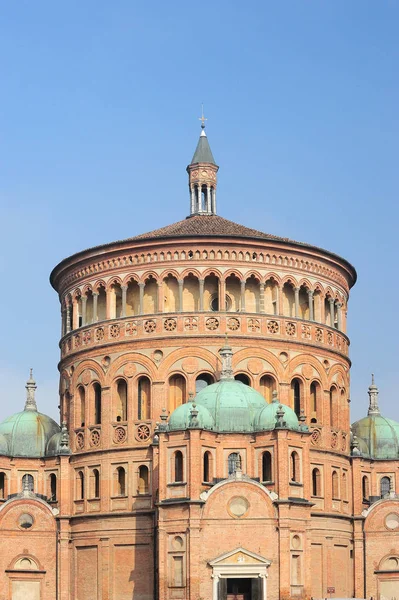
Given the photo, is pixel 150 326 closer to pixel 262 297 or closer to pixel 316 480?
pixel 262 297

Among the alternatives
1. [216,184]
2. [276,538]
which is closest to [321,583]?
[276,538]

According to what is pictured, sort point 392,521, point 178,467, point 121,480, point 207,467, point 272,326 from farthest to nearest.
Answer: point 392,521 → point 272,326 → point 121,480 → point 207,467 → point 178,467

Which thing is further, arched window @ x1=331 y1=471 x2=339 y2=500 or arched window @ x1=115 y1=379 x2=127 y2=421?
arched window @ x1=331 y1=471 x2=339 y2=500

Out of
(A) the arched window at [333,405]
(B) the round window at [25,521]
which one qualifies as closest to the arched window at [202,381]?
(A) the arched window at [333,405]

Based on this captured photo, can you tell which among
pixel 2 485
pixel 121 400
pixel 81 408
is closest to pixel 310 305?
pixel 121 400

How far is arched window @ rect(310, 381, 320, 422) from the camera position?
268ft

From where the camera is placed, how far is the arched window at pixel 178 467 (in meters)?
71.6

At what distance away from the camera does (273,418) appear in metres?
72.8

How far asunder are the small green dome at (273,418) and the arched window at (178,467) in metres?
4.47

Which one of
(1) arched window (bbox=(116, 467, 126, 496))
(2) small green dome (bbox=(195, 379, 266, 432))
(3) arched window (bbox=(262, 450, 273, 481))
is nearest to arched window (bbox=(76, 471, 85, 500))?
(1) arched window (bbox=(116, 467, 126, 496))

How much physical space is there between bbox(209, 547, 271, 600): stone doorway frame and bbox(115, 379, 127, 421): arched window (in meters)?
13.4

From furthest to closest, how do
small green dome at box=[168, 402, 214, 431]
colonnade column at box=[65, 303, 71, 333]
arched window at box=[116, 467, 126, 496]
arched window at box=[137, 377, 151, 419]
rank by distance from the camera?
1. colonnade column at box=[65, 303, 71, 333]
2. arched window at box=[137, 377, 151, 419]
3. arched window at box=[116, 467, 126, 496]
4. small green dome at box=[168, 402, 214, 431]

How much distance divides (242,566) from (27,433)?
19095 mm

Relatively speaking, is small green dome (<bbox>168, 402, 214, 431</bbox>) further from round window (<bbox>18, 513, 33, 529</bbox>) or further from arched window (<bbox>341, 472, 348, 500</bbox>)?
arched window (<bbox>341, 472, 348, 500</bbox>)
